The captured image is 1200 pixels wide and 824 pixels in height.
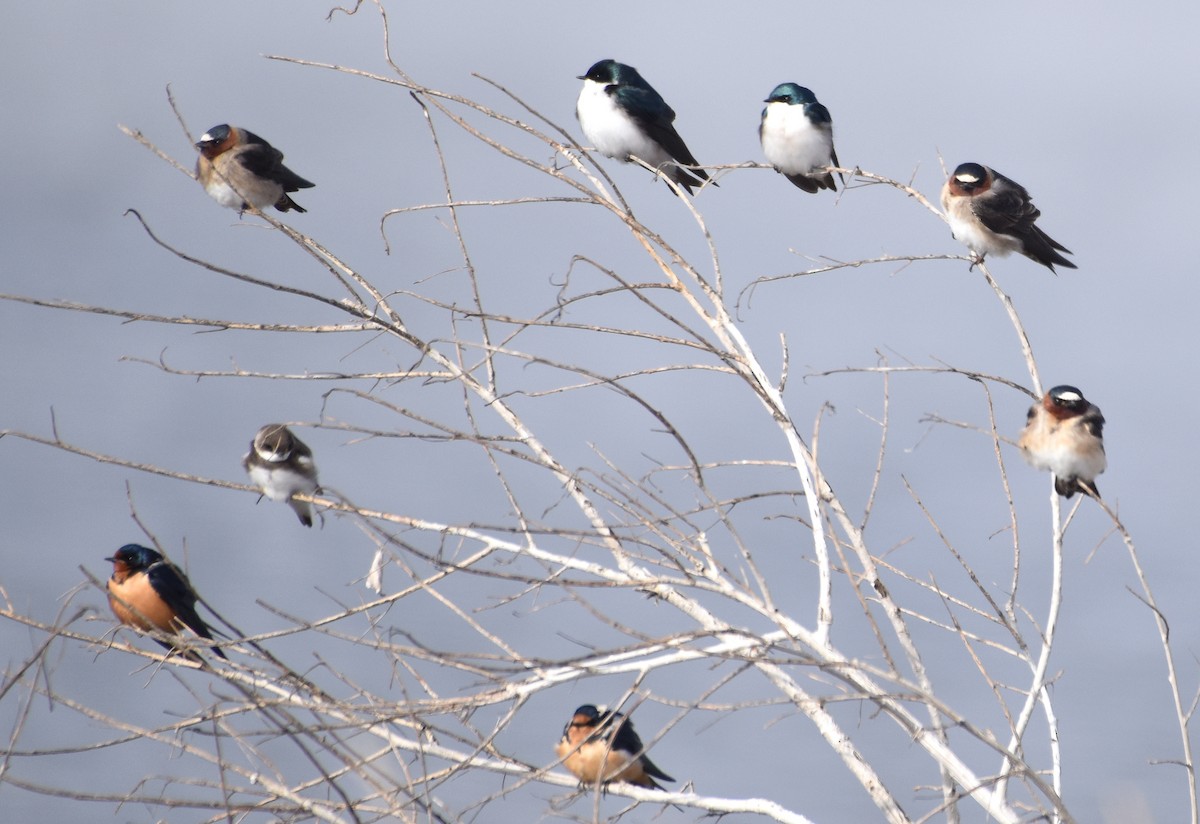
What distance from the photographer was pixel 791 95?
8766 mm

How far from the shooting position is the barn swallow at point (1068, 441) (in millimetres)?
6520

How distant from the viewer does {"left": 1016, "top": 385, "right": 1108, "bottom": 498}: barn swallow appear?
6.52 meters

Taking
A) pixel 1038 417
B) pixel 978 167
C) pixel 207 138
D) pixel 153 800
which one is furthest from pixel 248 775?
pixel 978 167

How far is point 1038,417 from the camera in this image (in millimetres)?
6805

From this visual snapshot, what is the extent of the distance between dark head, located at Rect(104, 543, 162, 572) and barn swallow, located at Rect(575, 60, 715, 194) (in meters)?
3.75

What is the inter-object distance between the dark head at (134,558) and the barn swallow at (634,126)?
3.75 meters

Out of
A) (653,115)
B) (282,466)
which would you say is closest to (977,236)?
(653,115)

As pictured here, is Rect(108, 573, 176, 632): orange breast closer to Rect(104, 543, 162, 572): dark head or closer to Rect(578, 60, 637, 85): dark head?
Rect(104, 543, 162, 572): dark head

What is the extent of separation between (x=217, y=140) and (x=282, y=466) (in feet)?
8.80

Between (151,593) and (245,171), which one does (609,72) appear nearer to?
(245,171)

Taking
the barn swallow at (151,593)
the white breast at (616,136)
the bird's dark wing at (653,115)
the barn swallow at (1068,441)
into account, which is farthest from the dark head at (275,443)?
the barn swallow at (1068,441)

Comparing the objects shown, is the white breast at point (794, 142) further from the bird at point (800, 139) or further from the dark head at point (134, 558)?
the dark head at point (134, 558)

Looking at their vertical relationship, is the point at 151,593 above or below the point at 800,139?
below

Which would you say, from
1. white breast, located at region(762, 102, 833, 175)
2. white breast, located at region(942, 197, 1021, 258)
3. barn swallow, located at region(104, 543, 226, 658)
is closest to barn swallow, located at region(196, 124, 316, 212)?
barn swallow, located at region(104, 543, 226, 658)
